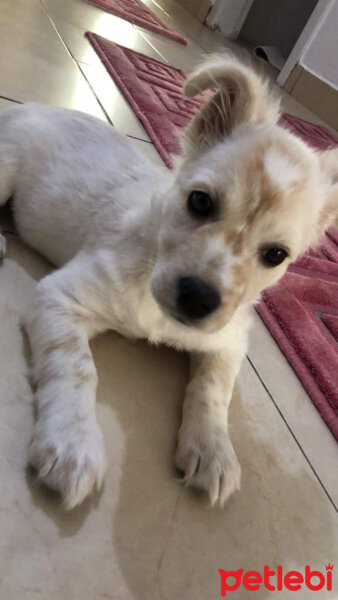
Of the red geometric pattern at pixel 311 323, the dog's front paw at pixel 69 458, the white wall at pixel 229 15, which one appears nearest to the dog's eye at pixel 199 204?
the dog's front paw at pixel 69 458

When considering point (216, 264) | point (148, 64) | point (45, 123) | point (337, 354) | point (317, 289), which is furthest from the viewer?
point (148, 64)

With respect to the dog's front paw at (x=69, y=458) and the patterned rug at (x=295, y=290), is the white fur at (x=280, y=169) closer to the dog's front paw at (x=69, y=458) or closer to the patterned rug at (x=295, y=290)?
the patterned rug at (x=295, y=290)

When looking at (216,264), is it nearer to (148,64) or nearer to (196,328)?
(196,328)

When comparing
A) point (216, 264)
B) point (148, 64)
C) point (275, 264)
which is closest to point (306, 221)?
point (275, 264)

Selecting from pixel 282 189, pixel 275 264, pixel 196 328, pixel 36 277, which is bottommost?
pixel 36 277

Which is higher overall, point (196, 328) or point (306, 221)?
point (306, 221)
